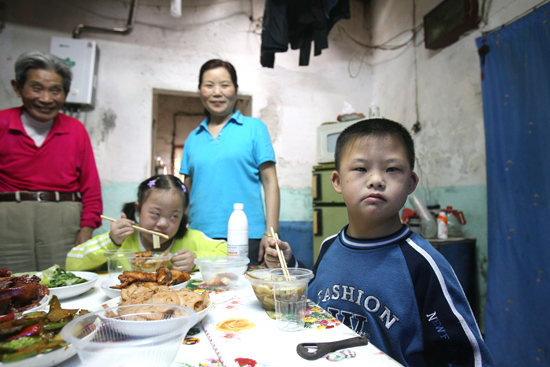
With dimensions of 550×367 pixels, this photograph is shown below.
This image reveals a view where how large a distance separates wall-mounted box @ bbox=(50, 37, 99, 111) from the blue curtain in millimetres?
4375

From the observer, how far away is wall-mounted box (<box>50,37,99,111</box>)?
371 cm

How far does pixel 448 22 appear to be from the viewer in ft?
10.8

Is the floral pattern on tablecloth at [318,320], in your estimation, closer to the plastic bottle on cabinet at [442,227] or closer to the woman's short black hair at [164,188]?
the woman's short black hair at [164,188]

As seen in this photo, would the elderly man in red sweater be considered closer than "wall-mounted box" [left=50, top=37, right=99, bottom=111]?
Yes

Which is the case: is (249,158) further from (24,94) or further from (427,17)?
(427,17)

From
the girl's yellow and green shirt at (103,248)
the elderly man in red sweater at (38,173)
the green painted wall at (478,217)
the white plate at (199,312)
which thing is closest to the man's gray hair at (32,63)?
the elderly man in red sweater at (38,173)

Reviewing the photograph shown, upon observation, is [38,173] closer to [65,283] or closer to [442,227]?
[65,283]

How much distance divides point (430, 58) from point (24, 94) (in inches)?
165

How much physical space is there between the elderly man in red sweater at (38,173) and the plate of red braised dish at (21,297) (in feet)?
5.44

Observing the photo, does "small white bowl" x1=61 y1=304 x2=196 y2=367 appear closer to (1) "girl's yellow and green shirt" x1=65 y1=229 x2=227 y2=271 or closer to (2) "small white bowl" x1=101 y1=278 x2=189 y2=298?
(2) "small white bowl" x1=101 y1=278 x2=189 y2=298

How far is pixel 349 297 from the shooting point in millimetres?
1120

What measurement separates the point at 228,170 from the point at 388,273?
1269mm

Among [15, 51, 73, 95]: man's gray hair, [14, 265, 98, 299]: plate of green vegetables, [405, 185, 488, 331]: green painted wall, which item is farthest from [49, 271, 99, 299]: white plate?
[405, 185, 488, 331]: green painted wall

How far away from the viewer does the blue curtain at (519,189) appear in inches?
86.5
